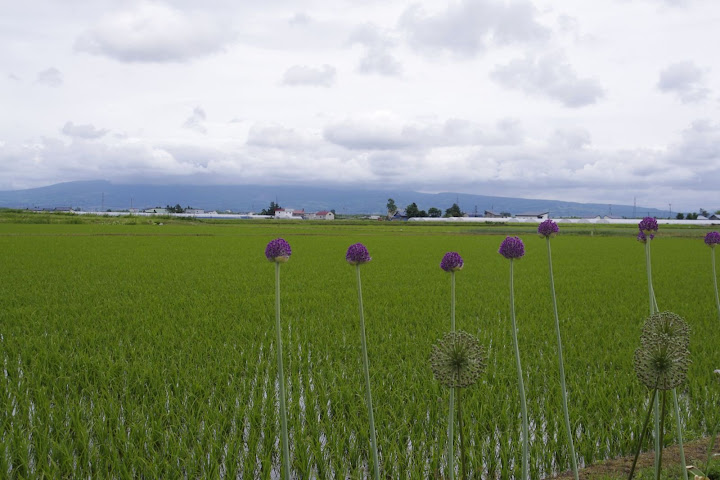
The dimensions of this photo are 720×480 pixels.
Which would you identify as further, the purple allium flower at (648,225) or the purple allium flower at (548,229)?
the purple allium flower at (548,229)

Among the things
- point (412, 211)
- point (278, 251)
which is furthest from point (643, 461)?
point (412, 211)

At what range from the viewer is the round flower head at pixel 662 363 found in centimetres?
190

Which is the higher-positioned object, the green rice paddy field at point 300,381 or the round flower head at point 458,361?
the round flower head at point 458,361

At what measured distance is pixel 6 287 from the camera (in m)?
12.4

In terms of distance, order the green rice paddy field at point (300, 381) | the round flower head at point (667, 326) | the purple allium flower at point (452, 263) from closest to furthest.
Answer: the round flower head at point (667, 326) < the purple allium flower at point (452, 263) < the green rice paddy field at point (300, 381)

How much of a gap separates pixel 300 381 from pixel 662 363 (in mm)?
4534

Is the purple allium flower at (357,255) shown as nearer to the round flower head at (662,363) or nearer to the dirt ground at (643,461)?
the round flower head at (662,363)

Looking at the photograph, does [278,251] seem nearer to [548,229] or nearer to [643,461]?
[548,229]

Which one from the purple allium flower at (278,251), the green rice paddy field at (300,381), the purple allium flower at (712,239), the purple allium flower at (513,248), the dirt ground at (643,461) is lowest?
the dirt ground at (643,461)

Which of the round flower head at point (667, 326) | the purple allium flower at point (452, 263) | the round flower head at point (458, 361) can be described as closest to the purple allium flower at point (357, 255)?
the purple allium flower at point (452, 263)

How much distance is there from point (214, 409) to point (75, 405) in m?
1.45

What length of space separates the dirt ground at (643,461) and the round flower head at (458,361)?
2.22 m

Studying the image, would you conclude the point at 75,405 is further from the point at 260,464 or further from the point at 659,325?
the point at 659,325

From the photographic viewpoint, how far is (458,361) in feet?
6.97
